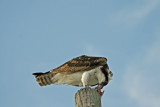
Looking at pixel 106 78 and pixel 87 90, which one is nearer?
pixel 87 90

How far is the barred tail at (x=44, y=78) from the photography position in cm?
763

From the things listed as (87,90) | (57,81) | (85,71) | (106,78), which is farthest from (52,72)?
(87,90)

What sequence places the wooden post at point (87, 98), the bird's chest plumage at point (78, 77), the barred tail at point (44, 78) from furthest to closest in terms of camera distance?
1. the bird's chest plumage at point (78, 77)
2. the barred tail at point (44, 78)
3. the wooden post at point (87, 98)

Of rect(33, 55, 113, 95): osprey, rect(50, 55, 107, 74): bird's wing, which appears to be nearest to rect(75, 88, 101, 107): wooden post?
rect(33, 55, 113, 95): osprey

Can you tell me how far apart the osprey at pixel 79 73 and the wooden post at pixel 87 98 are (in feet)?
9.97

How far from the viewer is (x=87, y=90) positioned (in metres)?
4.49

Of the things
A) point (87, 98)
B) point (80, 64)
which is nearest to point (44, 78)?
point (80, 64)

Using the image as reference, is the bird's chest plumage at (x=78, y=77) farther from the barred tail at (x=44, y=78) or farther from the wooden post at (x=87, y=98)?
the wooden post at (x=87, y=98)

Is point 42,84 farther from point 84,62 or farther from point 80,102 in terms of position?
point 80,102

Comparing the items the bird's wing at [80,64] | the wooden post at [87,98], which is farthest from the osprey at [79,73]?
the wooden post at [87,98]

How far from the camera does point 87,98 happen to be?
4.36 m

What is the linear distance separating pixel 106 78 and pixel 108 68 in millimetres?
368

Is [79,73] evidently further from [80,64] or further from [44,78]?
[44,78]

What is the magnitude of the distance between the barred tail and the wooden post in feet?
10.4
